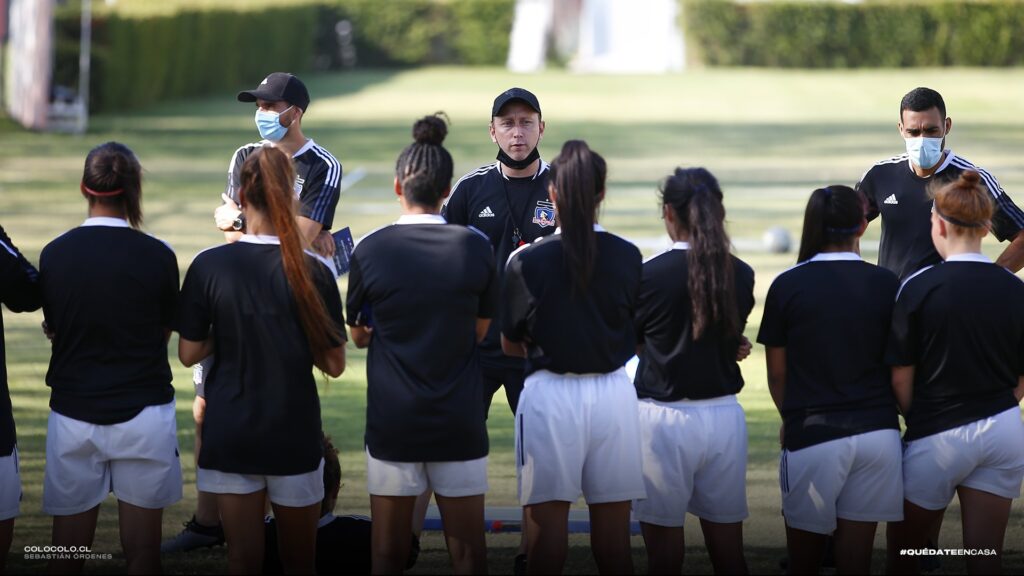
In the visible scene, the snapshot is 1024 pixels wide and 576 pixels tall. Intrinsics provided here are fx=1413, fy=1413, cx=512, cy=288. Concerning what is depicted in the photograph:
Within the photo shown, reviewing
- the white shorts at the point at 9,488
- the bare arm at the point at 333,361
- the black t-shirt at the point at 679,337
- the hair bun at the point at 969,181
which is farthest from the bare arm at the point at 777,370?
the white shorts at the point at 9,488

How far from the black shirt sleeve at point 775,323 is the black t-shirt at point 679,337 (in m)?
0.11

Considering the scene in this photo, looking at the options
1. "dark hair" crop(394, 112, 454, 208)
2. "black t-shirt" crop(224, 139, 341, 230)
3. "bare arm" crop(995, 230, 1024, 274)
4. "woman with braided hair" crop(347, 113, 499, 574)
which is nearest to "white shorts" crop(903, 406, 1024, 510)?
"bare arm" crop(995, 230, 1024, 274)

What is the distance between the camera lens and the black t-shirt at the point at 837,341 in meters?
5.47

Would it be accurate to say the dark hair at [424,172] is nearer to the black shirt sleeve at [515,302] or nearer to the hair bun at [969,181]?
the black shirt sleeve at [515,302]

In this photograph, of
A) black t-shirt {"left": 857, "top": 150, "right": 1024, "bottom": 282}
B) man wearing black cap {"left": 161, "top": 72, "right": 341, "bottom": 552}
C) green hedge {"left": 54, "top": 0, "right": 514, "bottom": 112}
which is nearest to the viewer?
man wearing black cap {"left": 161, "top": 72, "right": 341, "bottom": 552}

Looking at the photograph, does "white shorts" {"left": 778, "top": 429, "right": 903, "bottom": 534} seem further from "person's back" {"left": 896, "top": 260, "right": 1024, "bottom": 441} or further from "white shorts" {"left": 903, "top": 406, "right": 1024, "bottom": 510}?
"person's back" {"left": 896, "top": 260, "right": 1024, "bottom": 441}

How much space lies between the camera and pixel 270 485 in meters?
5.42

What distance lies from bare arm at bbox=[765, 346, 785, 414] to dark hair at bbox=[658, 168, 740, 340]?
0.16 metres

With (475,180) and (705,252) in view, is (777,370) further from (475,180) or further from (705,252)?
(475,180)

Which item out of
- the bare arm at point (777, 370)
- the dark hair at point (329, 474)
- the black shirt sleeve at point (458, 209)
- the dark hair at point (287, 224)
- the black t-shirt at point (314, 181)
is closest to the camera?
the dark hair at point (287, 224)

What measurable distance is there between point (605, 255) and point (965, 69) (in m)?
44.2

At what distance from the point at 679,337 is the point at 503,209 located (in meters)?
1.61

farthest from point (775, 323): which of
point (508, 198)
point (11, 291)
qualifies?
A: point (11, 291)

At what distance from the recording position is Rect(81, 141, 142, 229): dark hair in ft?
17.9
